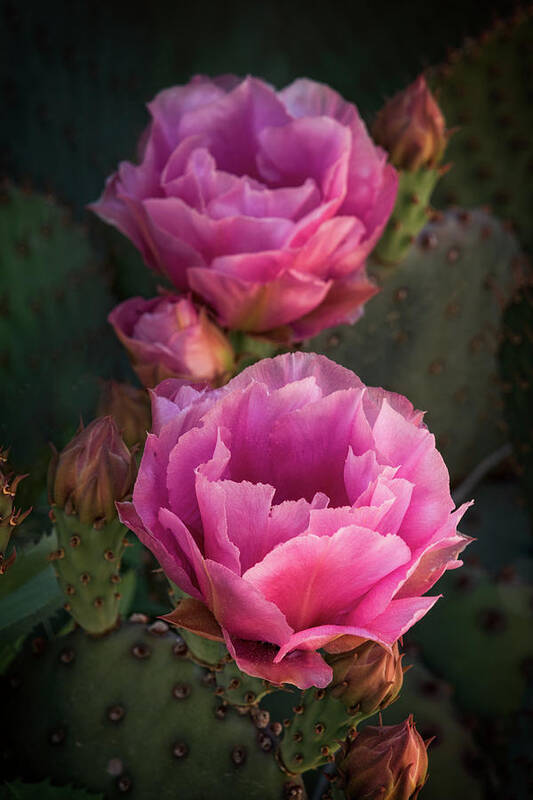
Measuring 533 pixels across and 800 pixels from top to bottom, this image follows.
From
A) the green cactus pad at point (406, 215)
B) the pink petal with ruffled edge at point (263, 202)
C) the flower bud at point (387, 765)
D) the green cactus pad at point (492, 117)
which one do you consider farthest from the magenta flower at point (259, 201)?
the green cactus pad at point (492, 117)

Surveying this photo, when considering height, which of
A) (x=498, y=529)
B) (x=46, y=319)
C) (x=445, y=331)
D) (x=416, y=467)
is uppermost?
(x=416, y=467)

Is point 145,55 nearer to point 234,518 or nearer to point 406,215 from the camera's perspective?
point 406,215

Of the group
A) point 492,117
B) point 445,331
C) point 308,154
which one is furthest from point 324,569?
point 492,117

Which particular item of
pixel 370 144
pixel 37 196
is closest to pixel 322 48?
pixel 37 196

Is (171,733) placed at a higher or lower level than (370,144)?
lower

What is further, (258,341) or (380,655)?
(258,341)

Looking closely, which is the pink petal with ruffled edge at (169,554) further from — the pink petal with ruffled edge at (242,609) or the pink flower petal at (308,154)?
the pink flower petal at (308,154)

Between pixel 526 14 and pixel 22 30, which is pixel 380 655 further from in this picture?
pixel 22 30
